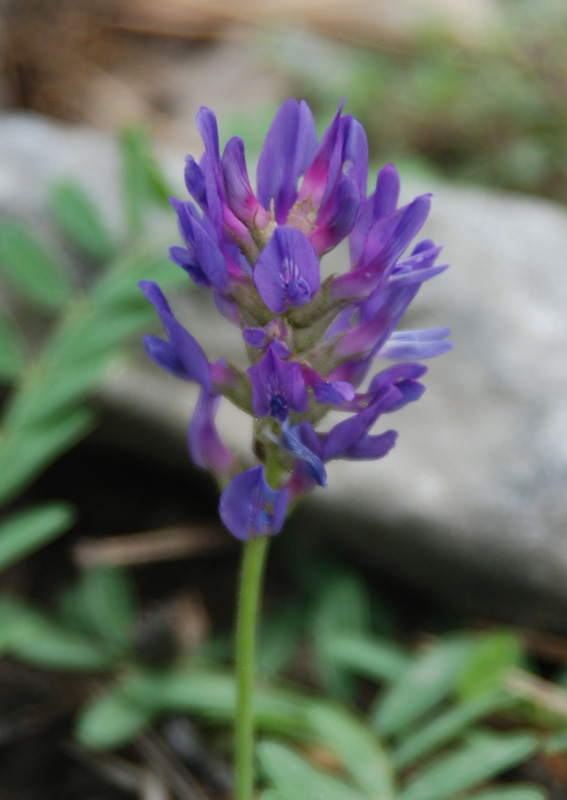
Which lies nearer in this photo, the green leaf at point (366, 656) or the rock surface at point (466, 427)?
the green leaf at point (366, 656)

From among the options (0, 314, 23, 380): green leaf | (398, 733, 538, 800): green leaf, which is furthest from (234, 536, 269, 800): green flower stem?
(0, 314, 23, 380): green leaf

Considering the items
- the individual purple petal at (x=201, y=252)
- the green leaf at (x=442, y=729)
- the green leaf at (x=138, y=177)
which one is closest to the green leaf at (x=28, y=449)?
the green leaf at (x=138, y=177)

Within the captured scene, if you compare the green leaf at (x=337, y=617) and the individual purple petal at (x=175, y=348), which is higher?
the individual purple petal at (x=175, y=348)

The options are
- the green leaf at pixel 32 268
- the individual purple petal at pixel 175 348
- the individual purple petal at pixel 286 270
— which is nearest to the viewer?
the individual purple petal at pixel 286 270

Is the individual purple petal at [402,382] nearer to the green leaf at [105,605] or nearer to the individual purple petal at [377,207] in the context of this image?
the individual purple petal at [377,207]

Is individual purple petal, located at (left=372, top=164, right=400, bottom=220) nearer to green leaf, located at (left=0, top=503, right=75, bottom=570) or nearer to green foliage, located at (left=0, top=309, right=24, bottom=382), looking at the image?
green leaf, located at (left=0, top=503, right=75, bottom=570)

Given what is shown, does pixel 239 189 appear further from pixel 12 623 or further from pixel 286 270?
pixel 12 623

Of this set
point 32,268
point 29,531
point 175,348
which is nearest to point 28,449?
point 29,531
